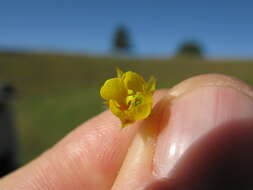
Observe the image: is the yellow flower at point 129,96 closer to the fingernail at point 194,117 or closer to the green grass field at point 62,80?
the fingernail at point 194,117

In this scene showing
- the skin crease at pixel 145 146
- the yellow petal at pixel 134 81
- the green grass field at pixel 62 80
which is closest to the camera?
the skin crease at pixel 145 146

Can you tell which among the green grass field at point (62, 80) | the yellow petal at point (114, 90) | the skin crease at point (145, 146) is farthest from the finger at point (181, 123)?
the green grass field at point (62, 80)

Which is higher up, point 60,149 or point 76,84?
point 60,149

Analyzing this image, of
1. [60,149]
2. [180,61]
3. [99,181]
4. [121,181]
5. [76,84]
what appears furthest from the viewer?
[180,61]

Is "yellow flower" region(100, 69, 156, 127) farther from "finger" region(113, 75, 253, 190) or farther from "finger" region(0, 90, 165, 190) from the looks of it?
"finger" region(0, 90, 165, 190)

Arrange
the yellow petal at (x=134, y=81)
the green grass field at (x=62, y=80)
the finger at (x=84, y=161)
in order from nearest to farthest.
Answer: the yellow petal at (x=134, y=81) → the finger at (x=84, y=161) → the green grass field at (x=62, y=80)

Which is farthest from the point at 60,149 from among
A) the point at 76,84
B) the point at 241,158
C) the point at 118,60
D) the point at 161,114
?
the point at 118,60

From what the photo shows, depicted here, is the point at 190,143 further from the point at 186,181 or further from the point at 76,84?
the point at 76,84

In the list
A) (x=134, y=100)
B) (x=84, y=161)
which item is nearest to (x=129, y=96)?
(x=134, y=100)
